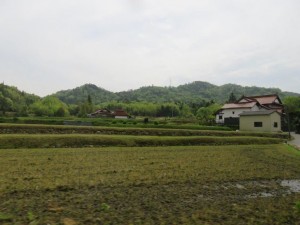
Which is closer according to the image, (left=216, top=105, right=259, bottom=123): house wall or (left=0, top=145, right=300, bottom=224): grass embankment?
(left=0, top=145, right=300, bottom=224): grass embankment

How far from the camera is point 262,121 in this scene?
4994cm

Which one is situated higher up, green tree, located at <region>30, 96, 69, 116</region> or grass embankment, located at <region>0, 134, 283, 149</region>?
green tree, located at <region>30, 96, 69, 116</region>

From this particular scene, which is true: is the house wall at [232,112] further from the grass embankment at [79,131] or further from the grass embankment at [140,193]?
the grass embankment at [140,193]

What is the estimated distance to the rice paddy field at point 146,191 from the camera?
7.98 metres

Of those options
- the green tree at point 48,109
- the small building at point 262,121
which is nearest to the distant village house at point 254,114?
the small building at point 262,121

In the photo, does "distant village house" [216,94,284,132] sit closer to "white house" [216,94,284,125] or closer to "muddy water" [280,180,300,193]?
"white house" [216,94,284,125]

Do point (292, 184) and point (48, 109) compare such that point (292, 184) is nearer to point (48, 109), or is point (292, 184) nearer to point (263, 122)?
point (263, 122)

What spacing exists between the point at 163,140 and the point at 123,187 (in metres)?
18.6

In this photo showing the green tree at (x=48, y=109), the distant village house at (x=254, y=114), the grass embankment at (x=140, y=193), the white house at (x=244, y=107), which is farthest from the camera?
the green tree at (x=48, y=109)

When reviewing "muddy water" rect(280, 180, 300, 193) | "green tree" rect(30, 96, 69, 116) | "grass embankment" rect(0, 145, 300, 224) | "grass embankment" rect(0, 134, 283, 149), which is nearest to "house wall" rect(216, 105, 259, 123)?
"grass embankment" rect(0, 134, 283, 149)

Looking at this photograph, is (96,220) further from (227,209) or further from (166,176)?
(166,176)

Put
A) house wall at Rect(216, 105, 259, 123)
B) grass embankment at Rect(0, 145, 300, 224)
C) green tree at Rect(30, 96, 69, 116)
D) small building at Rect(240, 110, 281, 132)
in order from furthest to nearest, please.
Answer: green tree at Rect(30, 96, 69, 116), house wall at Rect(216, 105, 259, 123), small building at Rect(240, 110, 281, 132), grass embankment at Rect(0, 145, 300, 224)

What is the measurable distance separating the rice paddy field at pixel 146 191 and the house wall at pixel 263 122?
3134cm

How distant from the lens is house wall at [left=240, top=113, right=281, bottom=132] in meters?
49.1
